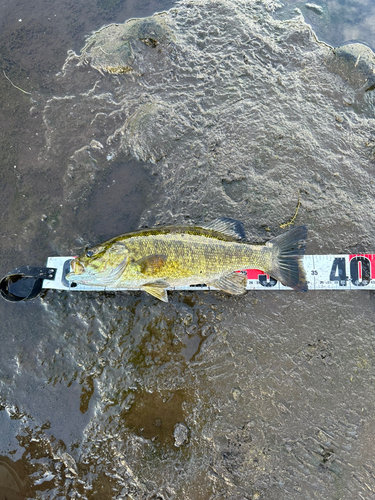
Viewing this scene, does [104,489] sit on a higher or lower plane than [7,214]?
lower

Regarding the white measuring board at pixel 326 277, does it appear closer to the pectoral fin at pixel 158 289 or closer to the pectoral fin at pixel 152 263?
the pectoral fin at pixel 158 289

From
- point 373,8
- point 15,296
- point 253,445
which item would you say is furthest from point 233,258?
point 373,8

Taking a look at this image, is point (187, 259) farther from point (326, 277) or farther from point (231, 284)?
point (326, 277)

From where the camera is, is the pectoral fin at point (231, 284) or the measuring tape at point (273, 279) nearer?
the pectoral fin at point (231, 284)

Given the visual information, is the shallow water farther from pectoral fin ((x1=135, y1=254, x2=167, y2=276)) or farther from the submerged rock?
pectoral fin ((x1=135, y1=254, x2=167, y2=276))

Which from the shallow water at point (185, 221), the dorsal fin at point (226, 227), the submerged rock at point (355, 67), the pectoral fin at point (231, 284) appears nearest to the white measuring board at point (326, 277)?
the shallow water at point (185, 221)

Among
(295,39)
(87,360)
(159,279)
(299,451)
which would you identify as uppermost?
(295,39)

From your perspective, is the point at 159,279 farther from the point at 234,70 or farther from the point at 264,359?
the point at 234,70
